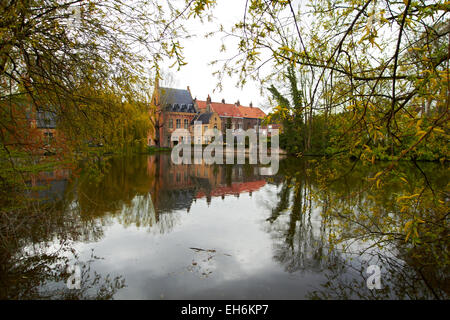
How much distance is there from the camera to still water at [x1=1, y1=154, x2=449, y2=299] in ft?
11.6

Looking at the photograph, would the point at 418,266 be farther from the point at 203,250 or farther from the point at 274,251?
the point at 203,250

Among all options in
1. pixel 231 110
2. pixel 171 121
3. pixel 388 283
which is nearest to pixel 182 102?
pixel 171 121

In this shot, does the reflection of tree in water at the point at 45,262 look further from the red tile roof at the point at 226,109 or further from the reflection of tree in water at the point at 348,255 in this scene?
the red tile roof at the point at 226,109

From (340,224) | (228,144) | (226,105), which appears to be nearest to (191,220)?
(340,224)

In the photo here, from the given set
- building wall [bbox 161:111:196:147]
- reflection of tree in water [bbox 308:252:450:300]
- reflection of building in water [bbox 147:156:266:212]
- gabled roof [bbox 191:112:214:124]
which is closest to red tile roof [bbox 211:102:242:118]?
gabled roof [bbox 191:112:214:124]

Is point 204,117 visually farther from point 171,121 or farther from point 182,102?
point 171,121

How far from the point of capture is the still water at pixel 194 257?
11.6 feet

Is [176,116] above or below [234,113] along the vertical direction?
below

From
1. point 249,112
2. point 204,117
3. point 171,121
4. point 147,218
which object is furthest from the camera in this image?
point 249,112

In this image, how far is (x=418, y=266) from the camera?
4121 millimetres

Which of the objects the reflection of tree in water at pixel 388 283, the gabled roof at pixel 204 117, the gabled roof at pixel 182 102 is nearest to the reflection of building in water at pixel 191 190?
the reflection of tree in water at pixel 388 283

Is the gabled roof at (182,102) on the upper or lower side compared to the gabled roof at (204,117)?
upper

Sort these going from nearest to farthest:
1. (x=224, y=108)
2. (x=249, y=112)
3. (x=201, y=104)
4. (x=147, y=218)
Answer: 1. (x=147, y=218)
2. (x=201, y=104)
3. (x=224, y=108)
4. (x=249, y=112)

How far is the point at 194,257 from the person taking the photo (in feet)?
14.9
